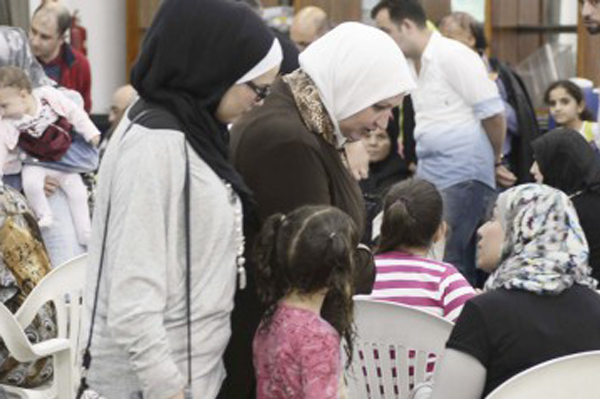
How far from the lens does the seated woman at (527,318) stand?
124 inches

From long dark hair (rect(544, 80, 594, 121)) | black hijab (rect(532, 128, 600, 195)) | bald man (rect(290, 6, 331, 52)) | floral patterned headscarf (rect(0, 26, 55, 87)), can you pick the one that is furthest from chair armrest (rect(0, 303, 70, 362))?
long dark hair (rect(544, 80, 594, 121))

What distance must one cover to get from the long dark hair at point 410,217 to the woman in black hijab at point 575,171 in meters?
1.43

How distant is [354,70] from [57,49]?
5371 mm

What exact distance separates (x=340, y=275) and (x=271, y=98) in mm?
462

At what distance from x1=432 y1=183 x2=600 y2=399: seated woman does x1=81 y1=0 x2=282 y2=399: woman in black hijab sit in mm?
602

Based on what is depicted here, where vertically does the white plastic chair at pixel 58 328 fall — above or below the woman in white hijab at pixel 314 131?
below

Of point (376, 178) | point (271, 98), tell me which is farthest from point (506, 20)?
point (271, 98)

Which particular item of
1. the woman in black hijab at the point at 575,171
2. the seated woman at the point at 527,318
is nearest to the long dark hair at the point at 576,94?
the woman in black hijab at the point at 575,171

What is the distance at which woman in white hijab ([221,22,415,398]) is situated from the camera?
308 centimetres

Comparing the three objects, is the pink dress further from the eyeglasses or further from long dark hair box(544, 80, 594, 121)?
long dark hair box(544, 80, 594, 121)

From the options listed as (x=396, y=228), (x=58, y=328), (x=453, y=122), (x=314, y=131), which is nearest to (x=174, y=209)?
(x=314, y=131)

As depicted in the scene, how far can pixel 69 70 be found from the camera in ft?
28.1

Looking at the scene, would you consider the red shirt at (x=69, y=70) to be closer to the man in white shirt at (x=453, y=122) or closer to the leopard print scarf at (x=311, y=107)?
the man in white shirt at (x=453, y=122)

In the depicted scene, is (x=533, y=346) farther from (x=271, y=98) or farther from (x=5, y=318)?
(x=5, y=318)
